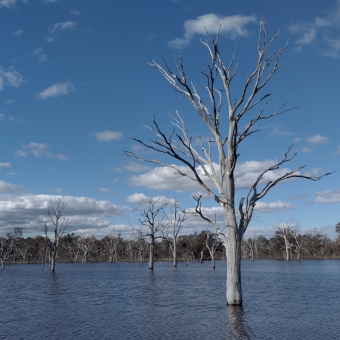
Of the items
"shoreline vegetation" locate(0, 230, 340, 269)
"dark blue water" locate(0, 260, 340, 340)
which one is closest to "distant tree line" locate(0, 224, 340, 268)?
"shoreline vegetation" locate(0, 230, 340, 269)

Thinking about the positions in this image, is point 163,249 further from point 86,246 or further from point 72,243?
point 72,243

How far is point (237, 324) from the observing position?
12.2 meters

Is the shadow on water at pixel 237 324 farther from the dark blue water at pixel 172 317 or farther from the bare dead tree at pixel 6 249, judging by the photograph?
the bare dead tree at pixel 6 249

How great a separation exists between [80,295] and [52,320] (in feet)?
27.2

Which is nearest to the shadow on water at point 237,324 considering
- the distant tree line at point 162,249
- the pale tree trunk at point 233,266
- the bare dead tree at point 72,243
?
the pale tree trunk at point 233,266

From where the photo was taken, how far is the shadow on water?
425 inches

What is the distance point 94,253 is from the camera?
10988 centimetres

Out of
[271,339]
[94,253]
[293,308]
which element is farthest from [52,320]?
[94,253]

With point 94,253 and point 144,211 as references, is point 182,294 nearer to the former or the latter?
point 144,211

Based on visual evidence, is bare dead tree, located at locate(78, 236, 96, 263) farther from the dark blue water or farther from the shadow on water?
the shadow on water

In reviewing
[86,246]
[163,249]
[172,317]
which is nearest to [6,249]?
[86,246]

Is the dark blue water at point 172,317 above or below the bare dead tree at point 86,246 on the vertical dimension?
below

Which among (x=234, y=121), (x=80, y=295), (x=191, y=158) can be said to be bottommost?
(x=80, y=295)

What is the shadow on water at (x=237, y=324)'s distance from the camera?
1080 cm
